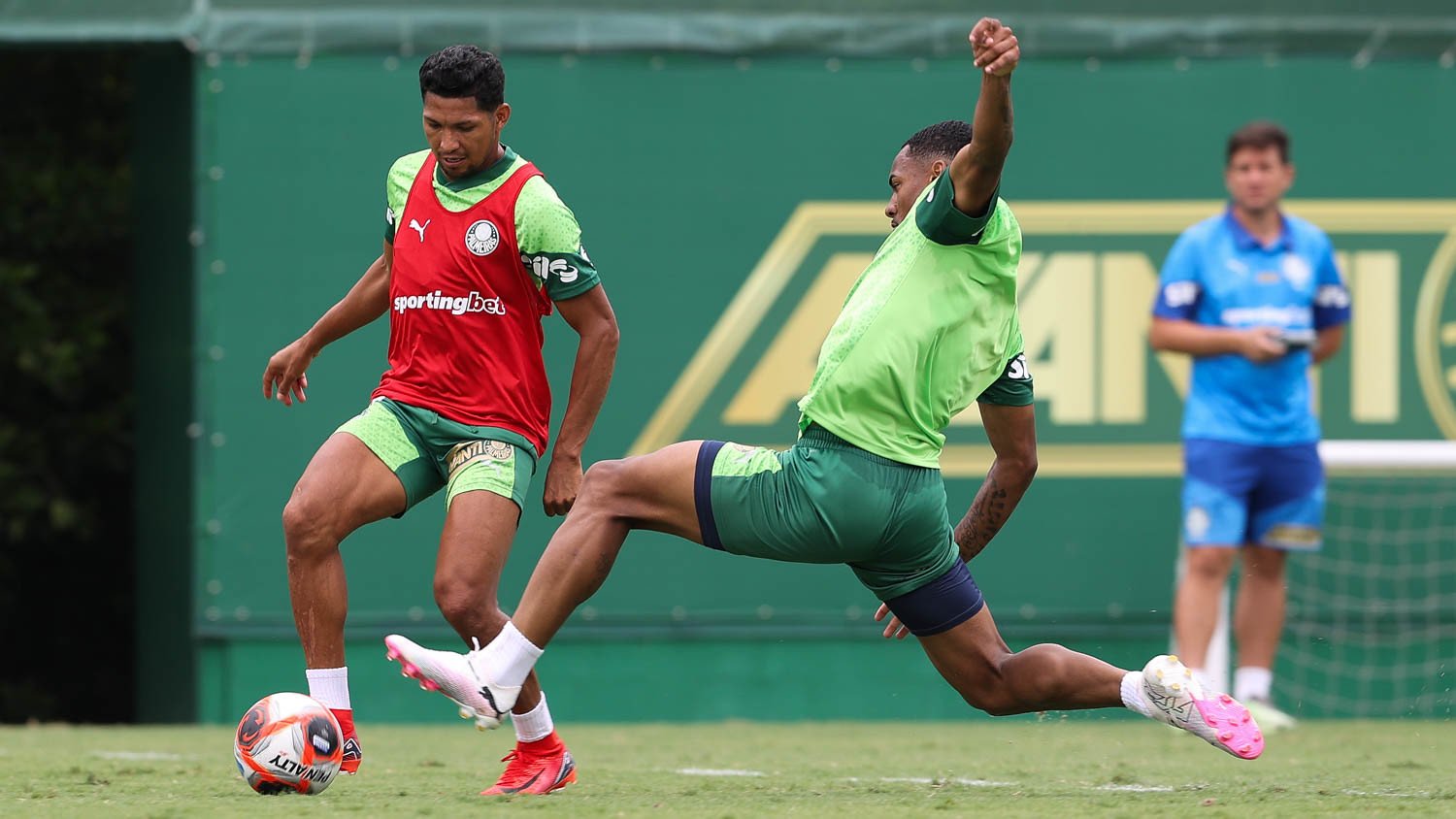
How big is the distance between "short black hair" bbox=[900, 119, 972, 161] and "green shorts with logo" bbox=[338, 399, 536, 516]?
5.04ft

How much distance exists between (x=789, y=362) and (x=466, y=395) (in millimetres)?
3847

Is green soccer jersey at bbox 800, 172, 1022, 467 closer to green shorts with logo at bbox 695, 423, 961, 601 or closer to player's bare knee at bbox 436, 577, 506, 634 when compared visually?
green shorts with logo at bbox 695, 423, 961, 601

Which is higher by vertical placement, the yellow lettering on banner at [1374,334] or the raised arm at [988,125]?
the raised arm at [988,125]

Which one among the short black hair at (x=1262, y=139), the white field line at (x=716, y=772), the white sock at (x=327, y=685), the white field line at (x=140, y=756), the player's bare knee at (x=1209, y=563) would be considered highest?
the short black hair at (x=1262, y=139)

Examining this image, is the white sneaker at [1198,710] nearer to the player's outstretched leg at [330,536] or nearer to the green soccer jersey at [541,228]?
the green soccer jersey at [541,228]

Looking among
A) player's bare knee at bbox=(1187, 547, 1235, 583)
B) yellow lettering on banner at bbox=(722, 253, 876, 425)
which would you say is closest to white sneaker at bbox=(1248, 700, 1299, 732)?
player's bare knee at bbox=(1187, 547, 1235, 583)

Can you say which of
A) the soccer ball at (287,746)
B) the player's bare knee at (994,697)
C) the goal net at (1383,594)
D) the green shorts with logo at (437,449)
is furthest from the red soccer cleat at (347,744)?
the goal net at (1383,594)

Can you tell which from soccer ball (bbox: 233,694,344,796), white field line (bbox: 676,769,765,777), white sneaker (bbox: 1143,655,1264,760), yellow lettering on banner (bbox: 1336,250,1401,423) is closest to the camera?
white sneaker (bbox: 1143,655,1264,760)

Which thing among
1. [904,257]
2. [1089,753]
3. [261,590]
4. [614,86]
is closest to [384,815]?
[904,257]

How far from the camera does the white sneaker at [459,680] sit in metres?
5.45

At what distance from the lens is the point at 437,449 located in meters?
6.52

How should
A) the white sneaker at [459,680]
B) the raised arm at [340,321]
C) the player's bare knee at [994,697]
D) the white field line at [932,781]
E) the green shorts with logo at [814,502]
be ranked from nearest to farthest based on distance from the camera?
1. the white sneaker at [459,680]
2. the green shorts with logo at [814,502]
3. the player's bare knee at [994,697]
4. the white field line at [932,781]
5. the raised arm at [340,321]

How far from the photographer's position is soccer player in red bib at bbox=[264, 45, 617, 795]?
20.8 ft

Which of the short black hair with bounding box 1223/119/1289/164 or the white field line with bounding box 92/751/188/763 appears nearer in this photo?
the white field line with bounding box 92/751/188/763
